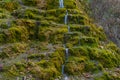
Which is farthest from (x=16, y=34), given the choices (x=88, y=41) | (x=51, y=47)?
(x=88, y=41)

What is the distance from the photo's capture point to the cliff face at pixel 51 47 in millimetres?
11242

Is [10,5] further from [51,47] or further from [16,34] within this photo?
[51,47]

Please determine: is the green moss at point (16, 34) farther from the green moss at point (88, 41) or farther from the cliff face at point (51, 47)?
the green moss at point (88, 41)

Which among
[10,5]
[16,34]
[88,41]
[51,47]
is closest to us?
[51,47]

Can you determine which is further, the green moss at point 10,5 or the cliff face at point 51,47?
the green moss at point 10,5

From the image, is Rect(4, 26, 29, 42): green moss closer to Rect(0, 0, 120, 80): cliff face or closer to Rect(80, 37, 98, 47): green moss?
Rect(0, 0, 120, 80): cliff face

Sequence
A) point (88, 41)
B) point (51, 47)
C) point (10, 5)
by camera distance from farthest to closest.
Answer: point (10, 5), point (88, 41), point (51, 47)

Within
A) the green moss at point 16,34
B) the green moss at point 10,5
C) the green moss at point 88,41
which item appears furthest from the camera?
the green moss at point 10,5

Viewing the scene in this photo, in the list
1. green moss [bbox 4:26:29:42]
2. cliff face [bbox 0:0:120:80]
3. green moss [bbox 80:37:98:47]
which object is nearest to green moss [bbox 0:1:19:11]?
cliff face [bbox 0:0:120:80]

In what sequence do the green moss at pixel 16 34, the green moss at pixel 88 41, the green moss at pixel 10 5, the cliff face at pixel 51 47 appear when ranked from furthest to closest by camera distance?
the green moss at pixel 10 5 < the green moss at pixel 88 41 < the green moss at pixel 16 34 < the cliff face at pixel 51 47

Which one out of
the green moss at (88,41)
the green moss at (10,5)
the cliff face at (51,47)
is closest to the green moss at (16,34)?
the cliff face at (51,47)

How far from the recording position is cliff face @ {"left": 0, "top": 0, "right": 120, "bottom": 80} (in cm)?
1124

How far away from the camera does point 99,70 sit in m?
12.5

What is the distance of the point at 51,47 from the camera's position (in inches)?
516
